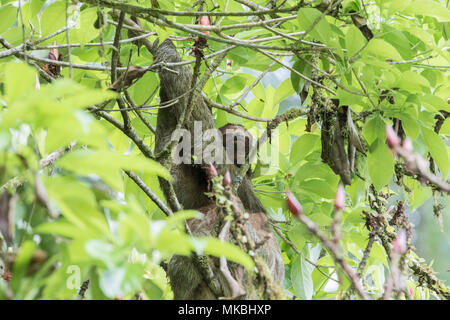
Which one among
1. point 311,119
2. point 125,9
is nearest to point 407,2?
point 311,119

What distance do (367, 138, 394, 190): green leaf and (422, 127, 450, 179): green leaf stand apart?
0.20 meters

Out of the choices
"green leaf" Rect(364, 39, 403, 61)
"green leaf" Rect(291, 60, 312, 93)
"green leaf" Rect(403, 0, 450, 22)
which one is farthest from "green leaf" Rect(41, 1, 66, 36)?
"green leaf" Rect(403, 0, 450, 22)

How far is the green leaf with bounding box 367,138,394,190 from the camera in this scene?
242 centimetres

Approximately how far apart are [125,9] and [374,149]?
52.6 inches

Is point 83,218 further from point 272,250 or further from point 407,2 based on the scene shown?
point 272,250

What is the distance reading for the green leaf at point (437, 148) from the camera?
94.5 inches

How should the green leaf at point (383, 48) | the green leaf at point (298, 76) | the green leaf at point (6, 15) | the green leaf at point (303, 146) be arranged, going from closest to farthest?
the green leaf at point (383, 48)
the green leaf at point (6, 15)
the green leaf at point (298, 76)
the green leaf at point (303, 146)

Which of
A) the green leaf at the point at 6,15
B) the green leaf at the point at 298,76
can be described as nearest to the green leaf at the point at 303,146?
the green leaf at the point at 298,76

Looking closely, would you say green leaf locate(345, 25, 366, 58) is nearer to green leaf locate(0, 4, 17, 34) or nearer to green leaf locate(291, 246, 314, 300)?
green leaf locate(291, 246, 314, 300)

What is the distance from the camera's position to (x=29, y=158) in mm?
872

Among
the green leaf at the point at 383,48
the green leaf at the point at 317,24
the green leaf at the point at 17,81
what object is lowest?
the green leaf at the point at 17,81

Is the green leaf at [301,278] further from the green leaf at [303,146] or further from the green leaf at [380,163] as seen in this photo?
the green leaf at [380,163]

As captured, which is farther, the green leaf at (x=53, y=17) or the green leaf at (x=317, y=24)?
the green leaf at (x=53, y=17)

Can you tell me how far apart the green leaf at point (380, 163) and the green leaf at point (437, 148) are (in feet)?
0.66
